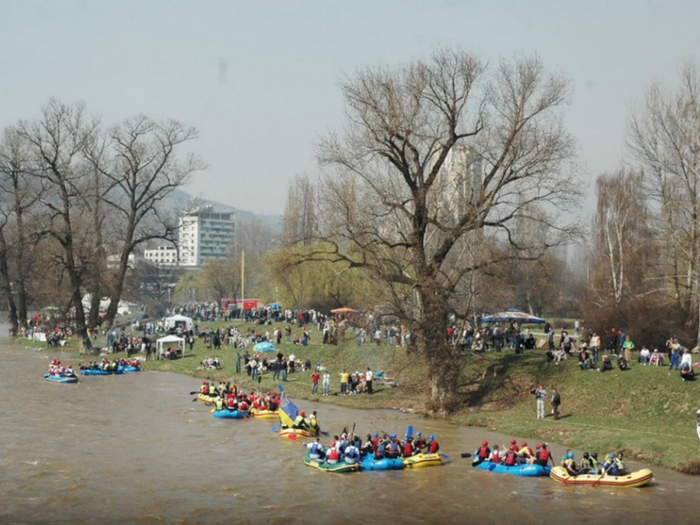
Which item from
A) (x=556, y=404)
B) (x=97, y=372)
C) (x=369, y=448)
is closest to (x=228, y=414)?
(x=369, y=448)

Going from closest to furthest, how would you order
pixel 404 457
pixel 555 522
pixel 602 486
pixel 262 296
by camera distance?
1. pixel 555 522
2. pixel 602 486
3. pixel 404 457
4. pixel 262 296

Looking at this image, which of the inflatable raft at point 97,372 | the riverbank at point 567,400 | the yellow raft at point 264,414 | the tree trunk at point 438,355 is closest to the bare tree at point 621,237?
the riverbank at point 567,400

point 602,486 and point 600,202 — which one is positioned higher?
point 600,202

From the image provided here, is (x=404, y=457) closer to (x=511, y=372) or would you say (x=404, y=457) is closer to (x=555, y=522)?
(x=555, y=522)

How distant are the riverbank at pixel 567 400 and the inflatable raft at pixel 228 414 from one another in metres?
5.08

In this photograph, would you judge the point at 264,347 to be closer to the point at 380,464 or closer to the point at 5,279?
the point at 380,464

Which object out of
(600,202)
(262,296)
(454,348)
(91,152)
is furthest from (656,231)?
(262,296)

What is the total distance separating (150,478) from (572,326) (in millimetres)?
58664

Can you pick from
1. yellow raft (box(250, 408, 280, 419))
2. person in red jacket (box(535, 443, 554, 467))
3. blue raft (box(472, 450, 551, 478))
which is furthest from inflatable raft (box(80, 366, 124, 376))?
person in red jacket (box(535, 443, 554, 467))

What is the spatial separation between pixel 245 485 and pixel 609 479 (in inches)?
454

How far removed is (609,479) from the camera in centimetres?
2616

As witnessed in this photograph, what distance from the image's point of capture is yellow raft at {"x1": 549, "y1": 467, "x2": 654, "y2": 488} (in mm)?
25797

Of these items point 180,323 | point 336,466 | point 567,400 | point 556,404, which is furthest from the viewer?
point 180,323

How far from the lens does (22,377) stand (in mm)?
52250
